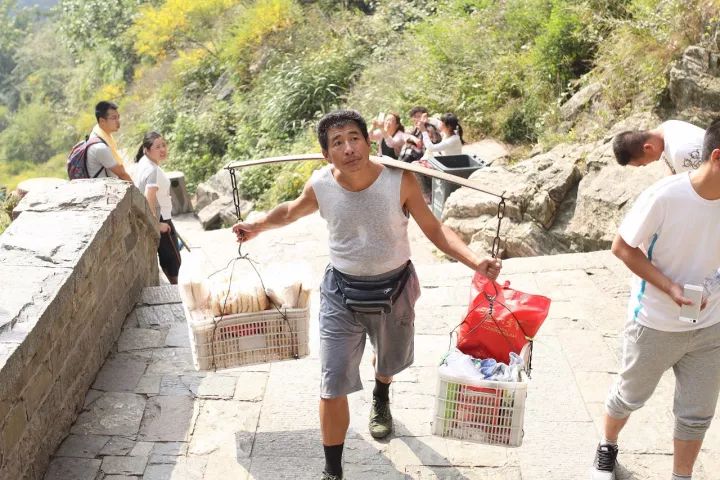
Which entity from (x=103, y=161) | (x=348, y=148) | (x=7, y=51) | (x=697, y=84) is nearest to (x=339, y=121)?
(x=348, y=148)

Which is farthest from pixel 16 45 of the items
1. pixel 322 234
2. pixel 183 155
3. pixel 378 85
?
pixel 322 234

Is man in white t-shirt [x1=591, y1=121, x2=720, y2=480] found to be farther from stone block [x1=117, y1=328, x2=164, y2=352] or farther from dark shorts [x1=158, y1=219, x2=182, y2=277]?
dark shorts [x1=158, y1=219, x2=182, y2=277]

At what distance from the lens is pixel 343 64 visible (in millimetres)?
16688

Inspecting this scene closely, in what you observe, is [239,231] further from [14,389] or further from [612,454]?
[612,454]

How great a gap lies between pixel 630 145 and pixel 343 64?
1299cm

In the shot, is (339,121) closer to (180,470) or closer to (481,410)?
(481,410)

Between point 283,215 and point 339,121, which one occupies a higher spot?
point 339,121

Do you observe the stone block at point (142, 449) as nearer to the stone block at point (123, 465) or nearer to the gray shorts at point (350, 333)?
the stone block at point (123, 465)

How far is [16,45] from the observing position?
55.8 metres

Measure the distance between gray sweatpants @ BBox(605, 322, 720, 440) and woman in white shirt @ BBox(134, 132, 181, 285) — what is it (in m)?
4.16

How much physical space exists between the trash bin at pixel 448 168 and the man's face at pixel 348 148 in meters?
5.31

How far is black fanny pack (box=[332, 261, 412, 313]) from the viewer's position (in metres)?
3.51

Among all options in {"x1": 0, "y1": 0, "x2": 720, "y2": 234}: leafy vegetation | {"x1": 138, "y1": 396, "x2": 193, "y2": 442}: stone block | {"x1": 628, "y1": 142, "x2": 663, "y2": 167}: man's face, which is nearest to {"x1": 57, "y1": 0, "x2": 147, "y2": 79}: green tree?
{"x1": 0, "y1": 0, "x2": 720, "y2": 234}: leafy vegetation

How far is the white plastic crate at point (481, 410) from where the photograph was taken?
3.27 m
